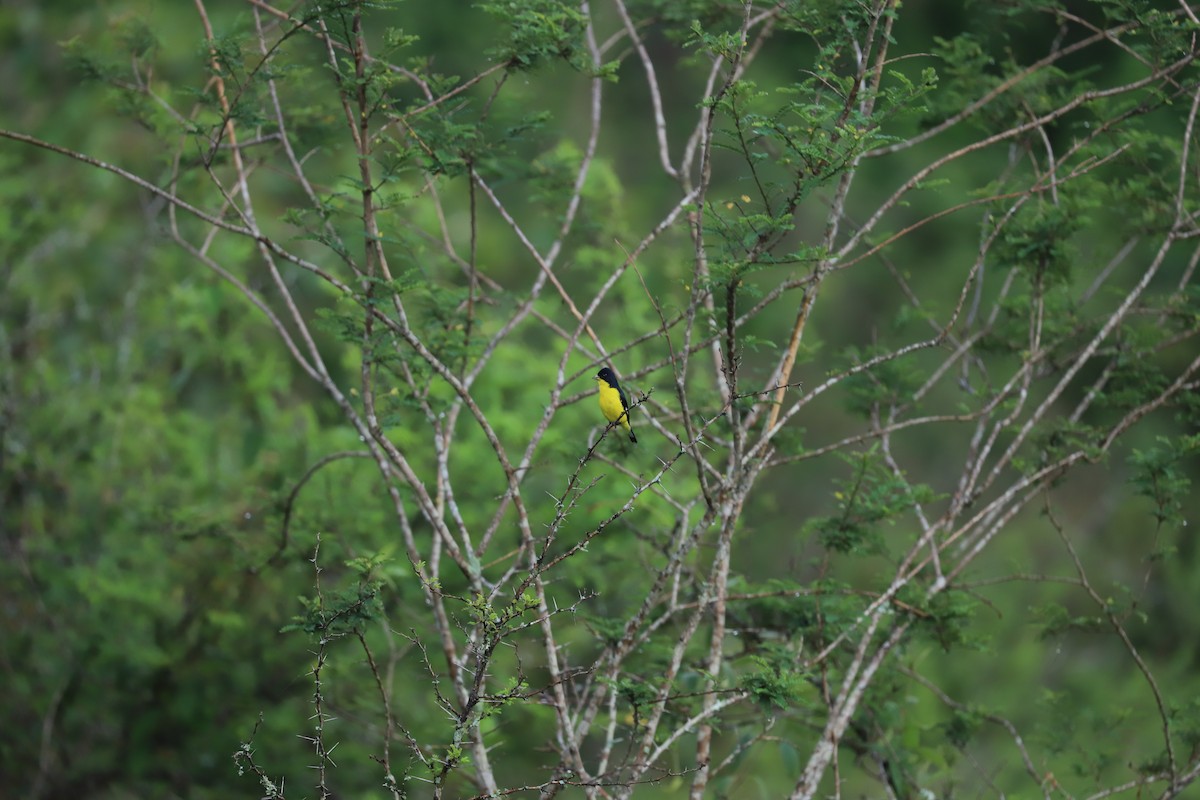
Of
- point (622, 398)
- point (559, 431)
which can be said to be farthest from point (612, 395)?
point (559, 431)

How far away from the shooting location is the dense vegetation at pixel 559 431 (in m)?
3.83

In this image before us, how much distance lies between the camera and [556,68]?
4320 mm

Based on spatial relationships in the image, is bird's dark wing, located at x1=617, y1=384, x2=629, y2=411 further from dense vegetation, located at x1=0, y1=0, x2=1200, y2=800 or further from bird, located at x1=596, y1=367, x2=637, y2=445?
dense vegetation, located at x1=0, y1=0, x2=1200, y2=800

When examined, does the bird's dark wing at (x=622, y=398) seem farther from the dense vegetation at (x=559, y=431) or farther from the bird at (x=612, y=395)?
the dense vegetation at (x=559, y=431)

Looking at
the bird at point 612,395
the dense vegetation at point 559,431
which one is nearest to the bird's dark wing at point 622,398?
the bird at point 612,395

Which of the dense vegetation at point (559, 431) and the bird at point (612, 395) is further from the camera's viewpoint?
the bird at point (612, 395)

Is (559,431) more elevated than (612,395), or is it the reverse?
(559,431)

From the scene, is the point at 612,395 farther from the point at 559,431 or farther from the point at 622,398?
the point at 559,431

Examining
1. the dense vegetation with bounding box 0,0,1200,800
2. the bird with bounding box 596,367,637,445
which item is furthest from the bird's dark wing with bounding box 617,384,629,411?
the dense vegetation with bounding box 0,0,1200,800

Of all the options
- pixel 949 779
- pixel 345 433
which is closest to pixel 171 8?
pixel 345 433

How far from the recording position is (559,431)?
6.48 meters

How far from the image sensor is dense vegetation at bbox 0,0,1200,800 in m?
3.83

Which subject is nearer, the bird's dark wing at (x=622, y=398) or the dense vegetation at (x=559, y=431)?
the dense vegetation at (x=559, y=431)

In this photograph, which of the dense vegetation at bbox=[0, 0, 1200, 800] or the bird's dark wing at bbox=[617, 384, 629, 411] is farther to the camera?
the bird's dark wing at bbox=[617, 384, 629, 411]
